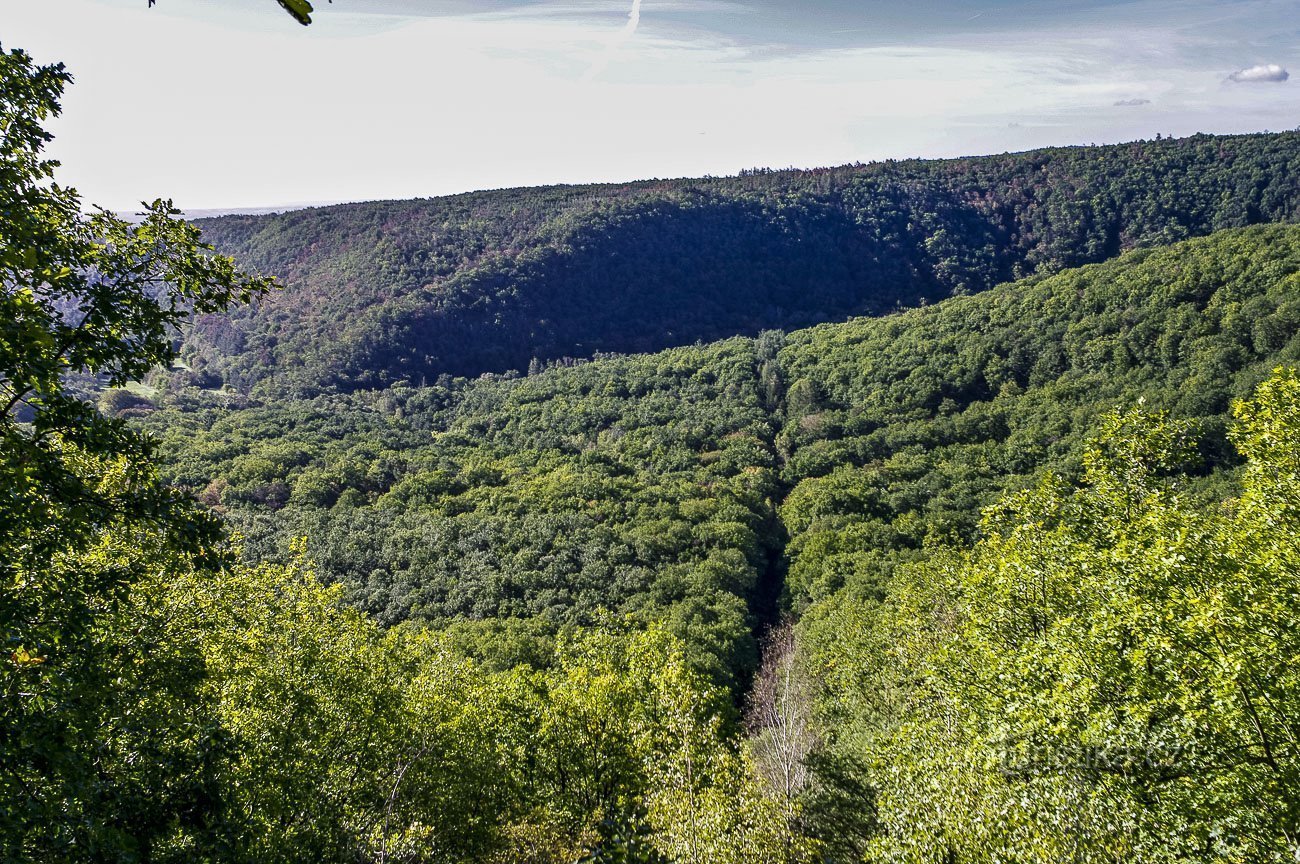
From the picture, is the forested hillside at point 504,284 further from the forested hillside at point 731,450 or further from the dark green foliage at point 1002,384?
the dark green foliage at point 1002,384

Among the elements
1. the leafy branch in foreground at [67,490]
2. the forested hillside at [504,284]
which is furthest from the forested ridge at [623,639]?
the forested hillside at [504,284]

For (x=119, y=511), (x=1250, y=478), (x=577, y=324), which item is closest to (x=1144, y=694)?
(x=1250, y=478)

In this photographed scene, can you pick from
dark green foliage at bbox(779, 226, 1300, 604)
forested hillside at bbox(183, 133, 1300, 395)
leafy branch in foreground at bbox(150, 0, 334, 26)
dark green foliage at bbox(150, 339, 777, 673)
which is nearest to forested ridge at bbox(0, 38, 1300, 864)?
dark green foliage at bbox(150, 339, 777, 673)

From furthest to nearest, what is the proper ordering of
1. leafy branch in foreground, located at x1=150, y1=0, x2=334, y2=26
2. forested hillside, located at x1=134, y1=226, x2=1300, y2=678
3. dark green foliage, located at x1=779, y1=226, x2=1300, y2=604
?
dark green foliage, located at x1=779, y1=226, x2=1300, y2=604, forested hillside, located at x1=134, y1=226, x2=1300, y2=678, leafy branch in foreground, located at x1=150, y1=0, x2=334, y2=26

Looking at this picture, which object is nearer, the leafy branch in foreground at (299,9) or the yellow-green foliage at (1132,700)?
the leafy branch in foreground at (299,9)

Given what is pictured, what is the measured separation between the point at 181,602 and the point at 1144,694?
18.9 m

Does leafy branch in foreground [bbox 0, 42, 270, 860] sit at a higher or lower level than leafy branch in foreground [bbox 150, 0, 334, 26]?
lower

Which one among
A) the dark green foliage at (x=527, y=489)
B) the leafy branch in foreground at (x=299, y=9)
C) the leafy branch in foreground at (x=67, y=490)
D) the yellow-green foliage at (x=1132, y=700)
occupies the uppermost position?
the leafy branch in foreground at (x=299, y=9)

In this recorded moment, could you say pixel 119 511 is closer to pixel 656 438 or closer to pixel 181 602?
pixel 181 602

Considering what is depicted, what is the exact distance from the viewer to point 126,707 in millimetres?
10969

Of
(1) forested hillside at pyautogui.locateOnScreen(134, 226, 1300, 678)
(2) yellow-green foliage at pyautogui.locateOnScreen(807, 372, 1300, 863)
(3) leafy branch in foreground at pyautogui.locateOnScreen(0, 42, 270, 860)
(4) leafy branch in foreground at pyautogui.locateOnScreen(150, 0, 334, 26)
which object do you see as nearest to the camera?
(4) leafy branch in foreground at pyautogui.locateOnScreen(150, 0, 334, 26)

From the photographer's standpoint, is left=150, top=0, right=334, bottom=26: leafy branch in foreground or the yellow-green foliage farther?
the yellow-green foliage

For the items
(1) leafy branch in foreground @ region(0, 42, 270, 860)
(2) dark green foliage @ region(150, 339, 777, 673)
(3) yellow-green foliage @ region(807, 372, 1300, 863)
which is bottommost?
(2) dark green foliage @ region(150, 339, 777, 673)

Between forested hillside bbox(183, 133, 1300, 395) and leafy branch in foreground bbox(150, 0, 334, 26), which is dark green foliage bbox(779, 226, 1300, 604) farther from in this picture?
forested hillside bbox(183, 133, 1300, 395)
